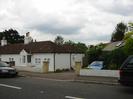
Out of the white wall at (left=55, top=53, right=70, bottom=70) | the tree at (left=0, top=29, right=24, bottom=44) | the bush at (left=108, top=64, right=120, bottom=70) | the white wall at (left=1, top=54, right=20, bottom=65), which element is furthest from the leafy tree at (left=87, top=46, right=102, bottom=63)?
the tree at (left=0, top=29, right=24, bottom=44)

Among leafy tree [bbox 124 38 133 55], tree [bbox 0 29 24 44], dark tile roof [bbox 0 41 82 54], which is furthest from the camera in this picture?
tree [bbox 0 29 24 44]

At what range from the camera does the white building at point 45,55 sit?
146 ft

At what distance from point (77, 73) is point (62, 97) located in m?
13.1

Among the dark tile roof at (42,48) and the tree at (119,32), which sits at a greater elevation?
the tree at (119,32)

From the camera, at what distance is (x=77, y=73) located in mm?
26516

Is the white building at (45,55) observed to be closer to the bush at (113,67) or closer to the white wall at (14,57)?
the white wall at (14,57)

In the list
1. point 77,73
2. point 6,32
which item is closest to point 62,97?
point 77,73

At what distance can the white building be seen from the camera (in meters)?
44.4

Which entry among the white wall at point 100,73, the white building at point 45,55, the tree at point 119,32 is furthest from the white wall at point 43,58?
the tree at point 119,32

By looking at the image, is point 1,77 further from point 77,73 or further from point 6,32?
point 6,32

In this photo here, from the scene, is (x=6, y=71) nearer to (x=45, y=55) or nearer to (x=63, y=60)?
(x=45, y=55)

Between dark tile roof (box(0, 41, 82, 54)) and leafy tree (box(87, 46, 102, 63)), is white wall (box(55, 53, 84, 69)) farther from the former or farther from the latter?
leafy tree (box(87, 46, 102, 63))

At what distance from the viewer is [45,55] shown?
4531cm

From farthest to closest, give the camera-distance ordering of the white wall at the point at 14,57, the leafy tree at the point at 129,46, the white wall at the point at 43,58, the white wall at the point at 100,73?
the white wall at the point at 14,57 → the white wall at the point at 43,58 → the leafy tree at the point at 129,46 → the white wall at the point at 100,73
